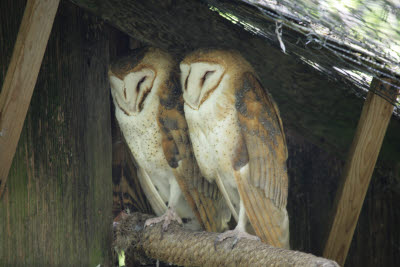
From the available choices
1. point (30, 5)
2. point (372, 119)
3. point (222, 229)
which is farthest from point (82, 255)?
point (372, 119)

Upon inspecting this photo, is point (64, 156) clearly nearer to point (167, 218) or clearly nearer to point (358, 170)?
point (167, 218)

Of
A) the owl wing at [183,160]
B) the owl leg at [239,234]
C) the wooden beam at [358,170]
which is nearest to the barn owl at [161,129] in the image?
the owl wing at [183,160]

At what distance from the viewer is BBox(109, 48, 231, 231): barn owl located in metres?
2.34

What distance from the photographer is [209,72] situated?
7.27ft

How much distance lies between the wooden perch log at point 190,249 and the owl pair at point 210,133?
8 centimetres

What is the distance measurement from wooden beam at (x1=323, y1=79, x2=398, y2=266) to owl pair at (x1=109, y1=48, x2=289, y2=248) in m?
0.21

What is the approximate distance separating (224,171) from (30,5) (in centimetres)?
94

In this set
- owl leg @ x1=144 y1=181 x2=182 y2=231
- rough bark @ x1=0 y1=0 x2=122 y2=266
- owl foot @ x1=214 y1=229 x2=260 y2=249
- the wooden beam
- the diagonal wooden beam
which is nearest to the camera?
the diagonal wooden beam

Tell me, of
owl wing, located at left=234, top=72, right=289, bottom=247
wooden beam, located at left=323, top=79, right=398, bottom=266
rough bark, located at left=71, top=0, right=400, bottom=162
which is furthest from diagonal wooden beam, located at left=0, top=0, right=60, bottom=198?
wooden beam, located at left=323, top=79, right=398, bottom=266

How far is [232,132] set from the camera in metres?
2.23

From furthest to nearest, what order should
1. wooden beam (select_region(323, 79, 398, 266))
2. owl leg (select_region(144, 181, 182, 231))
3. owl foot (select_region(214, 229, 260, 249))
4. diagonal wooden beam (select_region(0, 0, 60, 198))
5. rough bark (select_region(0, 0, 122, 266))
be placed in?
owl leg (select_region(144, 181, 182, 231))
rough bark (select_region(0, 0, 122, 266))
owl foot (select_region(214, 229, 260, 249))
wooden beam (select_region(323, 79, 398, 266))
diagonal wooden beam (select_region(0, 0, 60, 198))

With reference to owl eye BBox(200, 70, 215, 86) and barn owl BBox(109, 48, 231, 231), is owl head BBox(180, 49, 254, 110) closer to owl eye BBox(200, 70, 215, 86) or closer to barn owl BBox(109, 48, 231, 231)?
owl eye BBox(200, 70, 215, 86)

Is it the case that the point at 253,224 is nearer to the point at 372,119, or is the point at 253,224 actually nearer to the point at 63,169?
the point at 372,119

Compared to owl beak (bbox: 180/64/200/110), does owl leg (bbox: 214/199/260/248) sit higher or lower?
lower
